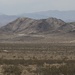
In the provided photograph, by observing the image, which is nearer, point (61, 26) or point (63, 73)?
point (63, 73)

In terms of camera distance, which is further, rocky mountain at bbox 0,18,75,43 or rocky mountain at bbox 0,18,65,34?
rocky mountain at bbox 0,18,65,34

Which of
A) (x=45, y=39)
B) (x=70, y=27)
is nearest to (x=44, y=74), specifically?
(x=45, y=39)

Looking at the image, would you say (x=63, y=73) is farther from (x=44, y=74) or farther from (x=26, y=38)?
(x=26, y=38)

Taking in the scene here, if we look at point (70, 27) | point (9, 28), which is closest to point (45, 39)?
point (70, 27)

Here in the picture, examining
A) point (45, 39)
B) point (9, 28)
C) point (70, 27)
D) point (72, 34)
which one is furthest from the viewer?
point (9, 28)

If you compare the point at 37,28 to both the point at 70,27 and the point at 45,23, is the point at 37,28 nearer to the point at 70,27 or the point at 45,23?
the point at 45,23

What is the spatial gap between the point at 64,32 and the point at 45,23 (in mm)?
16151

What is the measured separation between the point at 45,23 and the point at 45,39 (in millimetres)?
37280

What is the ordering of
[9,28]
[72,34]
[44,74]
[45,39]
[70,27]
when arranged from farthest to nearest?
[9,28] < [70,27] < [72,34] < [45,39] < [44,74]

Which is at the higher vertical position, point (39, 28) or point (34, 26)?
point (34, 26)

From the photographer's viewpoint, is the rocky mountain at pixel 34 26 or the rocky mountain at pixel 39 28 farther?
the rocky mountain at pixel 34 26

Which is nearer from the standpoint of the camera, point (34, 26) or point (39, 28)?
point (39, 28)

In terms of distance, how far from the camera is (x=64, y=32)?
136 meters

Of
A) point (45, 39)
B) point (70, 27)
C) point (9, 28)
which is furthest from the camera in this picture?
point (9, 28)
